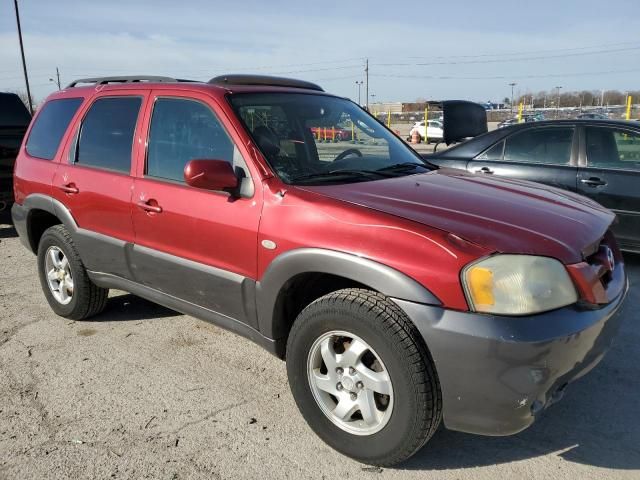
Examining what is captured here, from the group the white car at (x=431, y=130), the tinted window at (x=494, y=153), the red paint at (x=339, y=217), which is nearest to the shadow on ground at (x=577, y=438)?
the red paint at (x=339, y=217)

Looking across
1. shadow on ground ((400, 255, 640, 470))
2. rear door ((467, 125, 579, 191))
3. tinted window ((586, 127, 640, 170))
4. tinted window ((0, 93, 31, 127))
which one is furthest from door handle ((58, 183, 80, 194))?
tinted window ((586, 127, 640, 170))

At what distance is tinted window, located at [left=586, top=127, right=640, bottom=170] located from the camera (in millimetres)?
5383

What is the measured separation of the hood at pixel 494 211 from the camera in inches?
90.2

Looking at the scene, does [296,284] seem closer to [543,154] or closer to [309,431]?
[309,431]

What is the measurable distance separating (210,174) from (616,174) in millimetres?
4317

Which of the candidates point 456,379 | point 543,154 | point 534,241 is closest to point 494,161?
point 543,154

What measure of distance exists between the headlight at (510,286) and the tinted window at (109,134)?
238cm

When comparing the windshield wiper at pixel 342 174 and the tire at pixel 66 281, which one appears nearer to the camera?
the windshield wiper at pixel 342 174

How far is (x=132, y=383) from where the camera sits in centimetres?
329

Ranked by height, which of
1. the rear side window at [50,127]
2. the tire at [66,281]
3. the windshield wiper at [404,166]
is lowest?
the tire at [66,281]

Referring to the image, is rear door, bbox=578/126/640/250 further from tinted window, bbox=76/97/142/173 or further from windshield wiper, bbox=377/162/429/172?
tinted window, bbox=76/97/142/173

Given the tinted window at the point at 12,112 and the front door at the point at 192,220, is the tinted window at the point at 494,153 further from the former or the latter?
the tinted window at the point at 12,112

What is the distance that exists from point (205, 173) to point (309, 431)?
1.41m

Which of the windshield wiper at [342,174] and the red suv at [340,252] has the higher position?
the windshield wiper at [342,174]
